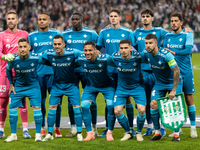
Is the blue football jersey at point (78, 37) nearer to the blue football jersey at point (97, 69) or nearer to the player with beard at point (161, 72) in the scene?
the blue football jersey at point (97, 69)

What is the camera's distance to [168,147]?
224 inches

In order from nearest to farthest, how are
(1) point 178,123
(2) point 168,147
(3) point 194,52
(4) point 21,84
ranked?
1. (2) point 168,147
2. (1) point 178,123
3. (4) point 21,84
4. (3) point 194,52

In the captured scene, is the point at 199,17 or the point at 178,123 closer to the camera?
the point at 178,123

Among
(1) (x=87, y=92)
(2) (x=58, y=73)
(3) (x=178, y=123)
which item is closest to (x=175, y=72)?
(3) (x=178, y=123)

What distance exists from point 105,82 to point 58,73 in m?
0.90

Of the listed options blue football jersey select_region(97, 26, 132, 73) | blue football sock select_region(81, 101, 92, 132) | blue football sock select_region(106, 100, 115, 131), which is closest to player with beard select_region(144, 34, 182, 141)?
blue football sock select_region(106, 100, 115, 131)

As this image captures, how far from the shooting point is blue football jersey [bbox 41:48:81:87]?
6.50m

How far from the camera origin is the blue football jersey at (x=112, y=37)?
691 centimetres

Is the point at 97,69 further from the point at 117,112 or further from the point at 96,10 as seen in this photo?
the point at 96,10

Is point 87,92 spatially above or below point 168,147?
above

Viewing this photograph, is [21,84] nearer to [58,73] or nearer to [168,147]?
[58,73]

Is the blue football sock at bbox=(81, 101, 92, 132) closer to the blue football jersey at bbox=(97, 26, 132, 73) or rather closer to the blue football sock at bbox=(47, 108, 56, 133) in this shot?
the blue football sock at bbox=(47, 108, 56, 133)

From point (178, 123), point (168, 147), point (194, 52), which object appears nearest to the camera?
point (168, 147)

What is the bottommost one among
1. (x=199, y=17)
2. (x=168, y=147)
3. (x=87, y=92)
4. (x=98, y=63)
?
(x=168, y=147)
